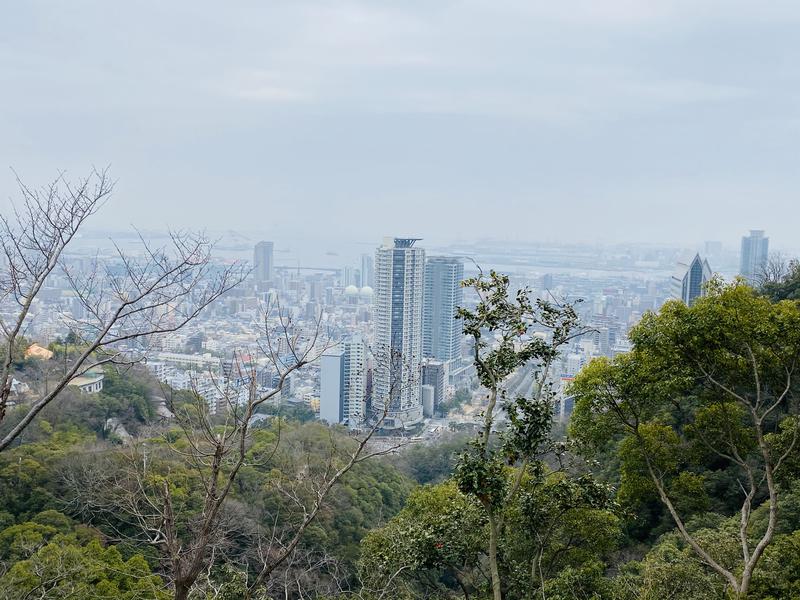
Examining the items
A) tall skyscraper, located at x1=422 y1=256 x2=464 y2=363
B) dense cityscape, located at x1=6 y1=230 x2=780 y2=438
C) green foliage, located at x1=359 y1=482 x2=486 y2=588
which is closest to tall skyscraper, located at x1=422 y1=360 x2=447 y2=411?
dense cityscape, located at x1=6 y1=230 x2=780 y2=438

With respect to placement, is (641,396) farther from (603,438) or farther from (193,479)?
(193,479)

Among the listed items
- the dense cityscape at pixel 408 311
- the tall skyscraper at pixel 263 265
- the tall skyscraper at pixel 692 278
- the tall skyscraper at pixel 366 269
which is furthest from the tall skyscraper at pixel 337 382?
the tall skyscraper at pixel 366 269

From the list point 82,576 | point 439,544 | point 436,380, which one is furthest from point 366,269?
point 439,544

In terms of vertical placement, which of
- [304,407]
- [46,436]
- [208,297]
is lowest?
[304,407]

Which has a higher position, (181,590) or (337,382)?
(181,590)

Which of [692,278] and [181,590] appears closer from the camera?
[181,590]

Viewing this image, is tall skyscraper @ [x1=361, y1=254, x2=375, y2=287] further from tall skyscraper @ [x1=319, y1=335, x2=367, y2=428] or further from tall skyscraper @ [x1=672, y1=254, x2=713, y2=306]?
tall skyscraper @ [x1=672, y1=254, x2=713, y2=306]

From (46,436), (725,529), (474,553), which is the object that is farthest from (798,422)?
(46,436)

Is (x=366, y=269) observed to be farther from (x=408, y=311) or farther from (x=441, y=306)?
(x=408, y=311)
